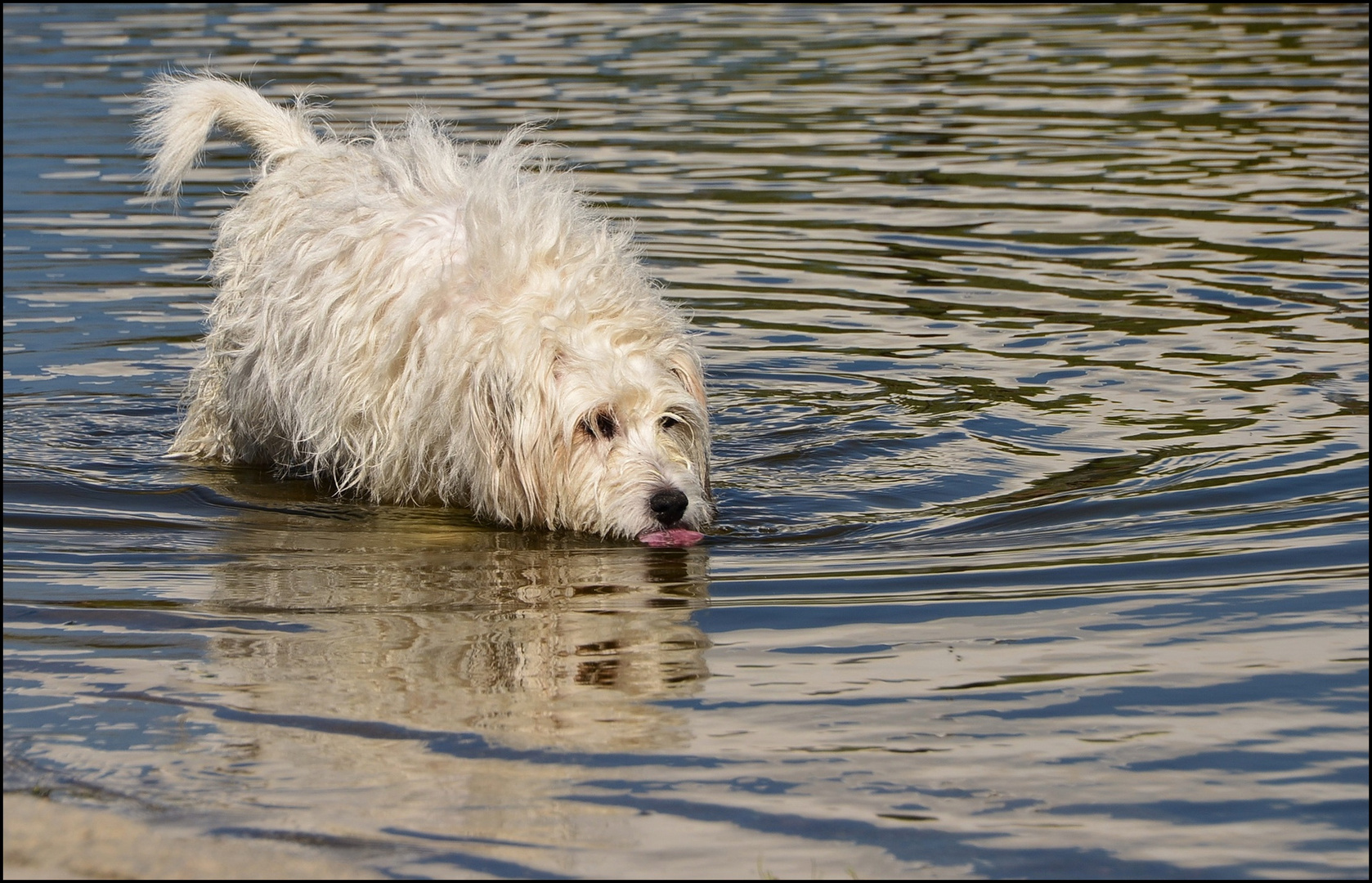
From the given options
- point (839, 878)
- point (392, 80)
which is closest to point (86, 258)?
point (392, 80)

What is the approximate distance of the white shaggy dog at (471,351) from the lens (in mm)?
5777

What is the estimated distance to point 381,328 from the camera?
607 cm

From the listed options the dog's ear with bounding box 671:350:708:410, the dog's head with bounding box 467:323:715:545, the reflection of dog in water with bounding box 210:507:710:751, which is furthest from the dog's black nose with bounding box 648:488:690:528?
the dog's ear with bounding box 671:350:708:410

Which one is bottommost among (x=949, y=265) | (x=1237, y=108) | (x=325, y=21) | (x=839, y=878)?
(x=839, y=878)

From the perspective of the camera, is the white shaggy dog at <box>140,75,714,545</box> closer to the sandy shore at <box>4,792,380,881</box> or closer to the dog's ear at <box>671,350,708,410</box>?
the dog's ear at <box>671,350,708,410</box>

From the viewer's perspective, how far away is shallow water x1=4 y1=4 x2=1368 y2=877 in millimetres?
3650

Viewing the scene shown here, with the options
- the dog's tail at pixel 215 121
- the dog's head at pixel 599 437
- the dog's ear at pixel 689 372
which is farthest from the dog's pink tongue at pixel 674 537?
the dog's tail at pixel 215 121

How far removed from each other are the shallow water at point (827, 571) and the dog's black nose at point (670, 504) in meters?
0.15

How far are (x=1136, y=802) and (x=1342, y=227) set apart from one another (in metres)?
7.62

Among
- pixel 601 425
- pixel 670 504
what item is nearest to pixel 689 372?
pixel 601 425

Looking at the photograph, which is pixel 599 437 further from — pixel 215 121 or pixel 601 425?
pixel 215 121

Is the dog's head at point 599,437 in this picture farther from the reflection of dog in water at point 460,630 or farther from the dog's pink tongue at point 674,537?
the reflection of dog in water at point 460,630

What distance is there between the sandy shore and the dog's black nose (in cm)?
245

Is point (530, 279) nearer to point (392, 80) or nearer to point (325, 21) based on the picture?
point (392, 80)
